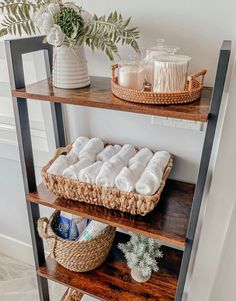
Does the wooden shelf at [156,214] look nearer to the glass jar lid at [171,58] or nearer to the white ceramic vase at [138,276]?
the white ceramic vase at [138,276]

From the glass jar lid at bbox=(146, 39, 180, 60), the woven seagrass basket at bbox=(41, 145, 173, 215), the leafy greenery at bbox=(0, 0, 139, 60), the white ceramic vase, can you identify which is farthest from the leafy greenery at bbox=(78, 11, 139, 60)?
the white ceramic vase

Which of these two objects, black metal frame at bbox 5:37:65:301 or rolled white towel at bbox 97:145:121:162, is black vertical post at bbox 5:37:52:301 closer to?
black metal frame at bbox 5:37:65:301

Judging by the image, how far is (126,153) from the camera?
105cm

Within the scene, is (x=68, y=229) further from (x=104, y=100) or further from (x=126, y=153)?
(x=104, y=100)

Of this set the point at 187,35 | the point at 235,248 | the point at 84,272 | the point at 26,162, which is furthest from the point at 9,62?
the point at 235,248

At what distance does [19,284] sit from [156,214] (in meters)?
1.25

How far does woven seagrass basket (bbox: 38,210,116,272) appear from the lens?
1072 mm

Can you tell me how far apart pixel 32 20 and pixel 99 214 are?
651mm

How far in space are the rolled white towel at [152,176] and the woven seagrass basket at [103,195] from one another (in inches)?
0.7

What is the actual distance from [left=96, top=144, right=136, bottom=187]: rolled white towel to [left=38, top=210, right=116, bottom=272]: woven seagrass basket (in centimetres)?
29

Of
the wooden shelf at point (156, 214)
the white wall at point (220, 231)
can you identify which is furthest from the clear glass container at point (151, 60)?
the wooden shelf at point (156, 214)

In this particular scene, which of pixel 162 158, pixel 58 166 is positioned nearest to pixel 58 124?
pixel 58 166

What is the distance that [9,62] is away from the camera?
0.88 meters

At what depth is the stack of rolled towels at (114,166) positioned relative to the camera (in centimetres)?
90
